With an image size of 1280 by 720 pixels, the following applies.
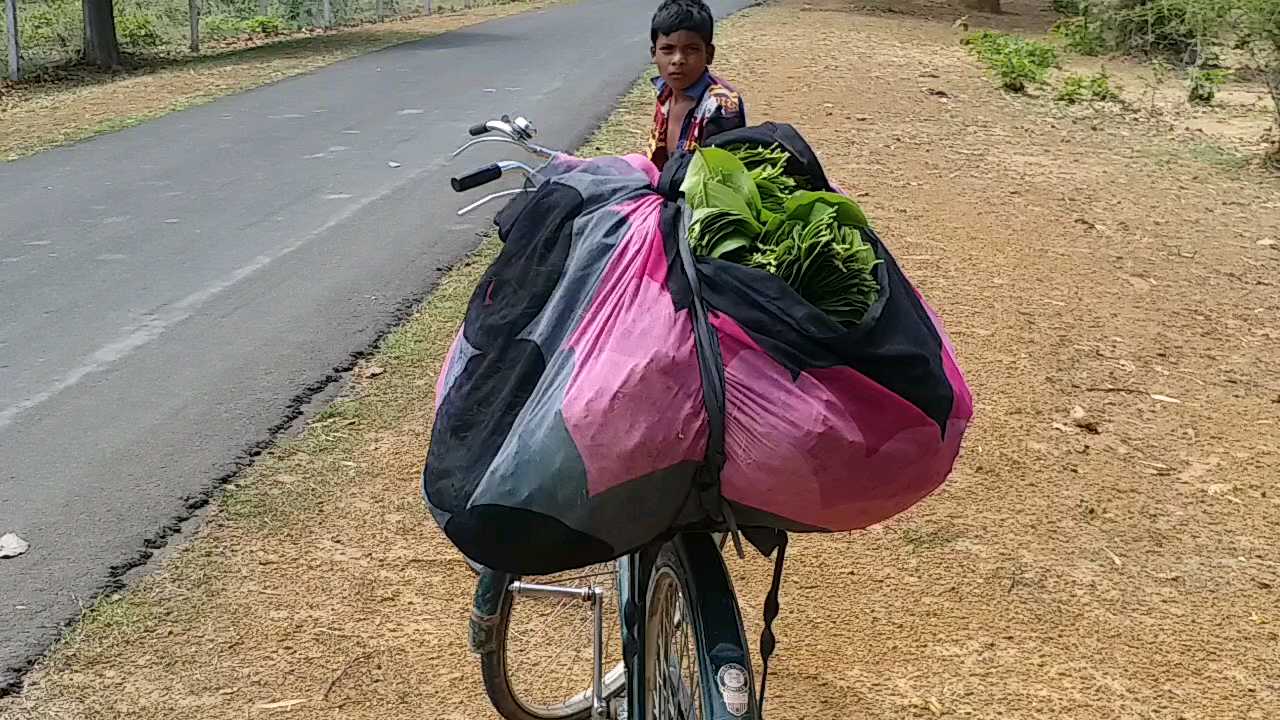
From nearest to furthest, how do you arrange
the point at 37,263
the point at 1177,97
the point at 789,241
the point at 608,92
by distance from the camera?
the point at 789,241 → the point at 37,263 → the point at 608,92 → the point at 1177,97

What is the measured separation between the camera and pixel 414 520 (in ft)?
13.3

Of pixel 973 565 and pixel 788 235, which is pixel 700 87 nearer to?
pixel 973 565

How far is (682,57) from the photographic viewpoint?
141 inches

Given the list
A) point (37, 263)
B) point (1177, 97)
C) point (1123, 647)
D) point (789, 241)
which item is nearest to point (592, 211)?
point (789, 241)

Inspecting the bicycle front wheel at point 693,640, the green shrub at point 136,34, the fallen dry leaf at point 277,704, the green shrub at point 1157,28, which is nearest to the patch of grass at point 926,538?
the bicycle front wheel at point 693,640

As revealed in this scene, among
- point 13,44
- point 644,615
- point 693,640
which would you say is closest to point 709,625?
point 693,640

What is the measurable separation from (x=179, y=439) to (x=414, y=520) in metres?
1.15

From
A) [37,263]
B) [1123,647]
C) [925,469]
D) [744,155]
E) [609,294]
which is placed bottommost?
[1123,647]

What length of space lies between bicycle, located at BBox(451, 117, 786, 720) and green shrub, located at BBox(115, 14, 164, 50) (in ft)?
63.7

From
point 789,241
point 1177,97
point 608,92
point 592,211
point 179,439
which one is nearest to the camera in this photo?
point 789,241

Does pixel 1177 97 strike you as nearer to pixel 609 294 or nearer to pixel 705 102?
pixel 705 102

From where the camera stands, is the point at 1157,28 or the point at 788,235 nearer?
the point at 788,235

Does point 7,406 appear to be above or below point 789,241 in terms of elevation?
below

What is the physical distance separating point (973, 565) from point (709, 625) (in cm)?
210
